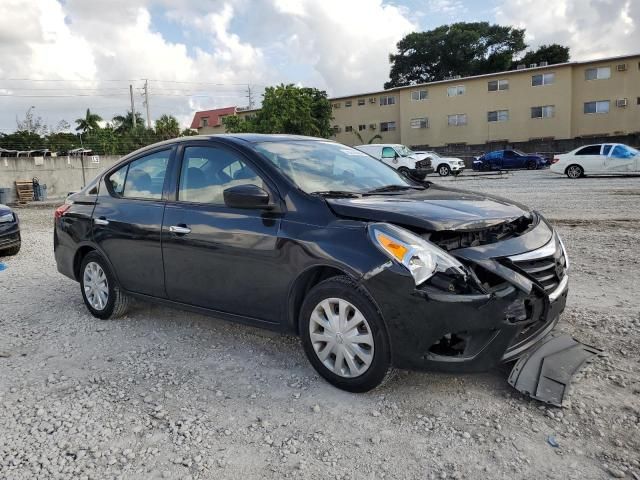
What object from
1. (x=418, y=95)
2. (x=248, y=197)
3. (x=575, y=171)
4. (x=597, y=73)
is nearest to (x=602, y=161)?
(x=575, y=171)

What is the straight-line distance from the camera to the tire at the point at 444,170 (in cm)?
2952

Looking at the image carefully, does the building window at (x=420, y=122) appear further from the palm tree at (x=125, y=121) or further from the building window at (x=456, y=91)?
the palm tree at (x=125, y=121)

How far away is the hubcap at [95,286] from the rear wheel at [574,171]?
19881mm

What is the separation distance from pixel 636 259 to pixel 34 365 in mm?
6406

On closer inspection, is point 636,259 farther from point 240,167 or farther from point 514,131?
point 514,131

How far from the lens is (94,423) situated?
296 centimetres

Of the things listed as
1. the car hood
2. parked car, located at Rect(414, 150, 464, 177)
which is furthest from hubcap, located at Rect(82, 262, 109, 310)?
parked car, located at Rect(414, 150, 464, 177)

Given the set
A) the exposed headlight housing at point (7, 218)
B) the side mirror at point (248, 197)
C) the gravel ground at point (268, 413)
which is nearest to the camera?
the gravel ground at point (268, 413)

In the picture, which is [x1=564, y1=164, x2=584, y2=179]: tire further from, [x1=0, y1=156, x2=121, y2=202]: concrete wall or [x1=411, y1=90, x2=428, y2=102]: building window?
[x1=411, y1=90, x2=428, y2=102]: building window

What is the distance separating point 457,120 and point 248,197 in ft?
139

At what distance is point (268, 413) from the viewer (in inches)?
118

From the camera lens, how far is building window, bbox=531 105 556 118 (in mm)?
38797

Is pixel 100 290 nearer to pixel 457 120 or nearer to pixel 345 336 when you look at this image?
pixel 345 336

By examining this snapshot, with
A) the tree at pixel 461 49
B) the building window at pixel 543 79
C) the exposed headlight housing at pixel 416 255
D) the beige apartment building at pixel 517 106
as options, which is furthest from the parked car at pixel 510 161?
the exposed headlight housing at pixel 416 255
